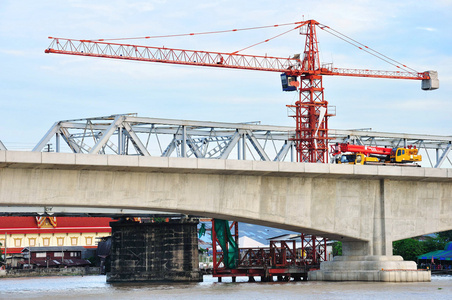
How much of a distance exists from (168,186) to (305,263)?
67.0ft

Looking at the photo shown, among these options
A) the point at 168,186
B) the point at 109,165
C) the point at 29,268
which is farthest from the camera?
the point at 29,268

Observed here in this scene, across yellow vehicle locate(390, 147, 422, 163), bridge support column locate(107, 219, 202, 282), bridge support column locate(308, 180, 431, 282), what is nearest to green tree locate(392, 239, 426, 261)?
yellow vehicle locate(390, 147, 422, 163)

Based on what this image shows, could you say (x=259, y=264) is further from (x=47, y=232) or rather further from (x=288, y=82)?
(x=47, y=232)

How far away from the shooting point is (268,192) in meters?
50.9

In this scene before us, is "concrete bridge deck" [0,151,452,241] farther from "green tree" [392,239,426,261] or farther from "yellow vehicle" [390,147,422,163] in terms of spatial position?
"green tree" [392,239,426,261]

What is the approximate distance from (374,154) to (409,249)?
3010 cm

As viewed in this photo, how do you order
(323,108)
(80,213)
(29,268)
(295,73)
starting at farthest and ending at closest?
(29,268), (295,73), (323,108), (80,213)

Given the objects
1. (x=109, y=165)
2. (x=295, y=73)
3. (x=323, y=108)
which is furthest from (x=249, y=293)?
(x=295, y=73)

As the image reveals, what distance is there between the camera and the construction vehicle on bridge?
61188mm

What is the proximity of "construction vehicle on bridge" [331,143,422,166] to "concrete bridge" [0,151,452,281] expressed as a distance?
5968 millimetres

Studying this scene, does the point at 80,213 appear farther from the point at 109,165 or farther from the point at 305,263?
the point at 109,165

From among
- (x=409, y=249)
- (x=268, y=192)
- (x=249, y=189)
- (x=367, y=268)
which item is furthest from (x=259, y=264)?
(x=409, y=249)

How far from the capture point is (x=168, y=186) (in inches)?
1868

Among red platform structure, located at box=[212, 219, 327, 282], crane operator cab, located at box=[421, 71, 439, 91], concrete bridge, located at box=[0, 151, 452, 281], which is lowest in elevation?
red platform structure, located at box=[212, 219, 327, 282]
